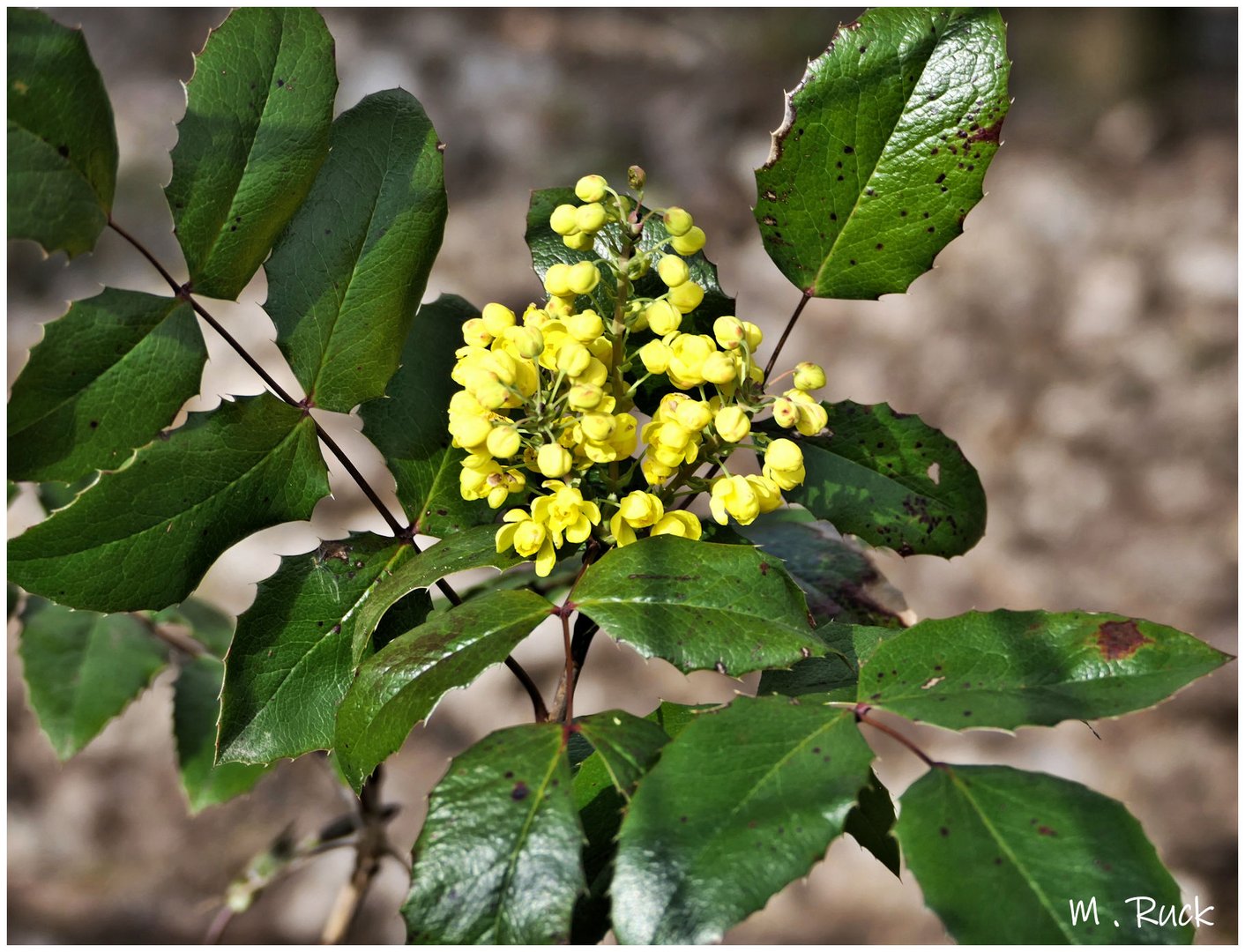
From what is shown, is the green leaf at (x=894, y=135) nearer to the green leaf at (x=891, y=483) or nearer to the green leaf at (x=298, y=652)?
the green leaf at (x=891, y=483)

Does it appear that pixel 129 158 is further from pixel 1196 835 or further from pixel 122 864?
pixel 1196 835

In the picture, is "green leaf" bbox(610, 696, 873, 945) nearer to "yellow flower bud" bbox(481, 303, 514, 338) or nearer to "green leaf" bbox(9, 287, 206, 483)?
"yellow flower bud" bbox(481, 303, 514, 338)

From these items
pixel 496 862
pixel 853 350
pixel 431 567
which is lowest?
pixel 496 862

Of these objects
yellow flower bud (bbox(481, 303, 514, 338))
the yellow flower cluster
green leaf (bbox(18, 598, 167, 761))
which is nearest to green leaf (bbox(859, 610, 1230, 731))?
the yellow flower cluster

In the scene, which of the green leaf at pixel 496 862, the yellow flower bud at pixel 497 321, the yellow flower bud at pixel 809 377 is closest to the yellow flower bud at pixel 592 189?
the yellow flower bud at pixel 497 321

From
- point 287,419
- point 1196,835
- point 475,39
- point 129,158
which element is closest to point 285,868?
point 287,419

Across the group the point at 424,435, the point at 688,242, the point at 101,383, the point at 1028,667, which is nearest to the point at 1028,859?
the point at 1028,667

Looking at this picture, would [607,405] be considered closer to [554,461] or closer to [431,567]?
[554,461]
